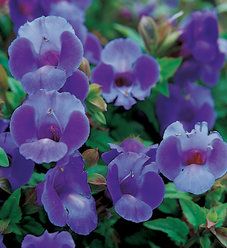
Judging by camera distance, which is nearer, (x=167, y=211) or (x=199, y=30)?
(x=167, y=211)

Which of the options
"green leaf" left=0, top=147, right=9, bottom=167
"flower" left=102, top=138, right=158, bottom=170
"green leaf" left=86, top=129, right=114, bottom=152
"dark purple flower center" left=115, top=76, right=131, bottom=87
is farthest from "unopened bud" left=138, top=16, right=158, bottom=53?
"green leaf" left=0, top=147, right=9, bottom=167

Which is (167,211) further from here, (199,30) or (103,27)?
(103,27)

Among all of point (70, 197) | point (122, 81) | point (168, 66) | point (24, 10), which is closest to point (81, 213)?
point (70, 197)

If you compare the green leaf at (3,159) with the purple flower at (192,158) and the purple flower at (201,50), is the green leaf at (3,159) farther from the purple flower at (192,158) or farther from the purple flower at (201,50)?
the purple flower at (201,50)

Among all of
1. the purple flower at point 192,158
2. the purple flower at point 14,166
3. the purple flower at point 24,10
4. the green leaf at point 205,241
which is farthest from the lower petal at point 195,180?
the purple flower at point 24,10

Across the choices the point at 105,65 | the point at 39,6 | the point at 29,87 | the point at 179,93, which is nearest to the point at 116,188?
the point at 29,87

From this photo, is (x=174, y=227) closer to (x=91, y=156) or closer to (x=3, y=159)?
(x=91, y=156)
